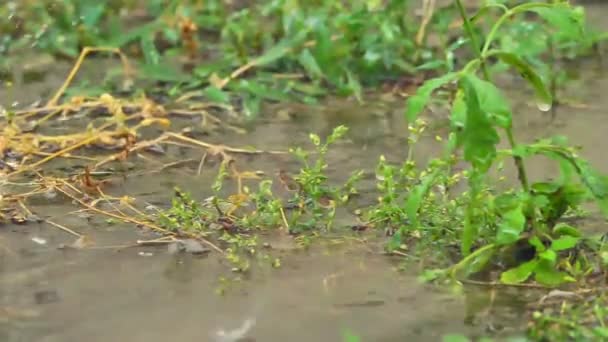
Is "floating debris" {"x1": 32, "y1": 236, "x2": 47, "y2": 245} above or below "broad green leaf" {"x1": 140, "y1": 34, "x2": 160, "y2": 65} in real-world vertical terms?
above

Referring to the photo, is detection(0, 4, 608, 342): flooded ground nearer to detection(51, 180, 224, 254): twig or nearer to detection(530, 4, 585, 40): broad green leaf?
detection(51, 180, 224, 254): twig

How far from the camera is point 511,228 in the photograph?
208 cm

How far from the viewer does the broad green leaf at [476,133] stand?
6.63 feet

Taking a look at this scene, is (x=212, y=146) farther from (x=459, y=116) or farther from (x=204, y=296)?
(x=459, y=116)

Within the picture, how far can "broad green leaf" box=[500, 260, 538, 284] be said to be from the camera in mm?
2129

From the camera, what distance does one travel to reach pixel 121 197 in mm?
2705

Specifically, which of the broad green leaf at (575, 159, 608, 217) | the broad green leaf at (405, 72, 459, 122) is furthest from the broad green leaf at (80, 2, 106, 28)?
the broad green leaf at (575, 159, 608, 217)

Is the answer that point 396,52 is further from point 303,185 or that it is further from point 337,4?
point 303,185

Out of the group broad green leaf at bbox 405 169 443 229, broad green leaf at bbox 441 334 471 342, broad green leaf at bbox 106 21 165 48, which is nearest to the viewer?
broad green leaf at bbox 441 334 471 342

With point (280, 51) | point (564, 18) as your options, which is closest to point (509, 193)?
point (564, 18)

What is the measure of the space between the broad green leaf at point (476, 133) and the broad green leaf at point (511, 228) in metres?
0.13

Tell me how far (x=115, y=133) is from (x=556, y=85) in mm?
1578

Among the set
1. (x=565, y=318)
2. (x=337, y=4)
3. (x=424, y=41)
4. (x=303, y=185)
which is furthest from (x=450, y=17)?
(x=565, y=318)

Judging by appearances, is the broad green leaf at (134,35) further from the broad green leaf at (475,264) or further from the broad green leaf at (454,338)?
the broad green leaf at (454,338)
